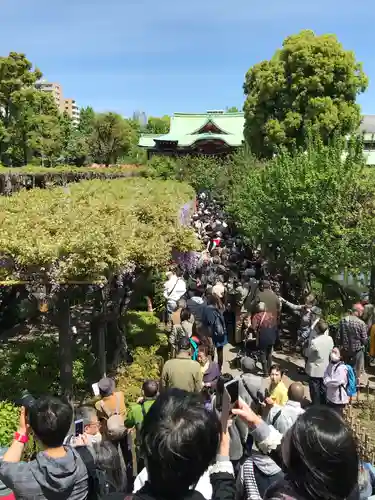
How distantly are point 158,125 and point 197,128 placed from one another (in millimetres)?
57319

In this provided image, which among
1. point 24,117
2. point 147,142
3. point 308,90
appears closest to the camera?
point 308,90

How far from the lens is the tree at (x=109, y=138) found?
1708 inches

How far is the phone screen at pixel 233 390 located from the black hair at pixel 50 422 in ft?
3.43

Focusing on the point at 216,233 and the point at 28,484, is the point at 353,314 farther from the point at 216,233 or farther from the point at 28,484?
the point at 216,233

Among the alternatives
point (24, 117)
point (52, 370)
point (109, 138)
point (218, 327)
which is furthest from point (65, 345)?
point (109, 138)

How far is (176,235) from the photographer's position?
8781 millimetres

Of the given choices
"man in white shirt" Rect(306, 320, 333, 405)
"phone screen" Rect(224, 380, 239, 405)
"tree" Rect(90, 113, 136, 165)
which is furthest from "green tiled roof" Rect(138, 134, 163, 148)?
"phone screen" Rect(224, 380, 239, 405)

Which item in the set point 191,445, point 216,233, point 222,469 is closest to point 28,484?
point 222,469

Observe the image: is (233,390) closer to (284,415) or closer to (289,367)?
(284,415)

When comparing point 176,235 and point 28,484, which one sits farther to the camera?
point 176,235

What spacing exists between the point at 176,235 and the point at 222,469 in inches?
255

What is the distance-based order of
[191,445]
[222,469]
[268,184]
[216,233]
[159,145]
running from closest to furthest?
[191,445], [222,469], [268,184], [216,233], [159,145]

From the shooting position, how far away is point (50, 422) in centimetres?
300

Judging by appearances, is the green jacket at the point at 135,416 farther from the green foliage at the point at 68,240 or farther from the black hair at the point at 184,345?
the green foliage at the point at 68,240
